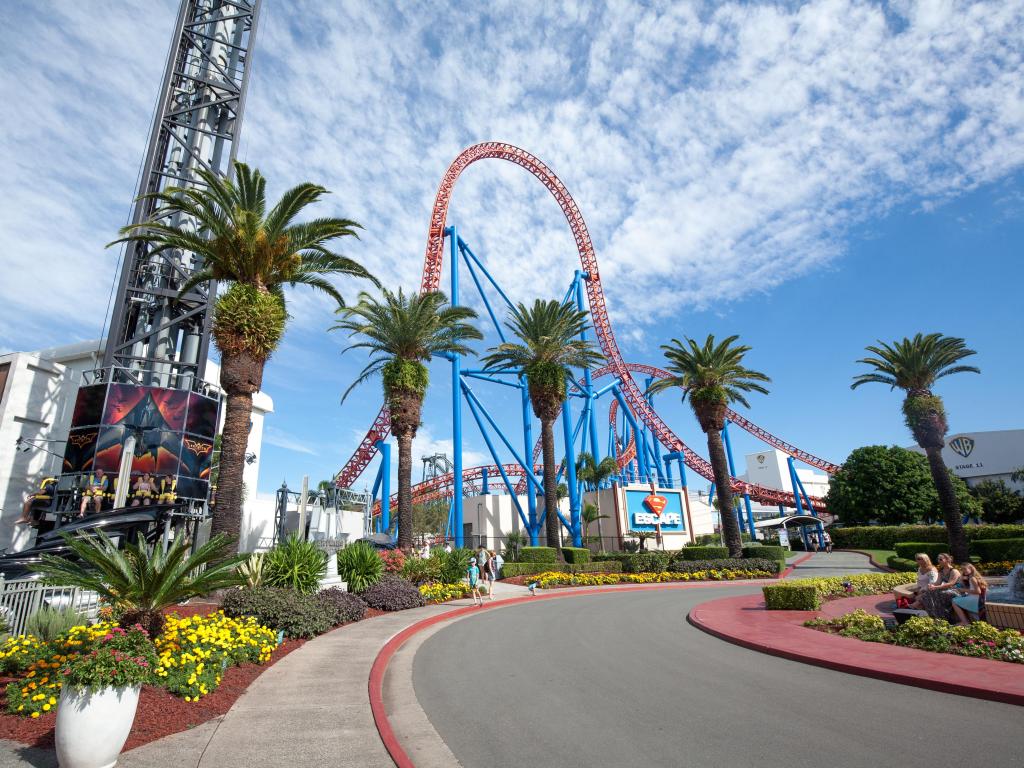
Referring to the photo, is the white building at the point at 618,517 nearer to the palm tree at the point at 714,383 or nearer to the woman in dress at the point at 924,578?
the palm tree at the point at 714,383

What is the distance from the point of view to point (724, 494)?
106 ft

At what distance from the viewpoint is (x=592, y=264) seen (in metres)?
49.5

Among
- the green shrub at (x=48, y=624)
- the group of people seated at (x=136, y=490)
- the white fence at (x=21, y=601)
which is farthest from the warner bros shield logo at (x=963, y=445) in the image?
the green shrub at (x=48, y=624)

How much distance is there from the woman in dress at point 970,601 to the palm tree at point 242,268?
1574 cm

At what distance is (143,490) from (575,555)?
1976 centimetres

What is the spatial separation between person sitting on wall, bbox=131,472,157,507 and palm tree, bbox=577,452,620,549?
26869 millimetres

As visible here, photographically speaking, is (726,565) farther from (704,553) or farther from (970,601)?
(970,601)

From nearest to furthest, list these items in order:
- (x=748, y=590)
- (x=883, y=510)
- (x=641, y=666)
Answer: (x=641, y=666) → (x=748, y=590) → (x=883, y=510)

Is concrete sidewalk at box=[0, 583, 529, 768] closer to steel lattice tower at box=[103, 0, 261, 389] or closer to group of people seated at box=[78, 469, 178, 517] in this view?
group of people seated at box=[78, 469, 178, 517]

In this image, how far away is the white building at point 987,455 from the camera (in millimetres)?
67188

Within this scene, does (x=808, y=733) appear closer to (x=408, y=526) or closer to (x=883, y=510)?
(x=408, y=526)

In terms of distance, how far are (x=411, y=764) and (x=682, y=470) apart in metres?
50.9

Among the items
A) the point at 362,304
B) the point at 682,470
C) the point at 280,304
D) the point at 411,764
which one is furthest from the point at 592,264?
the point at 411,764

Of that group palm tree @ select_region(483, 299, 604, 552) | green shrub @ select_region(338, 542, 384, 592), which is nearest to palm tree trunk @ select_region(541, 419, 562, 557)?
palm tree @ select_region(483, 299, 604, 552)
